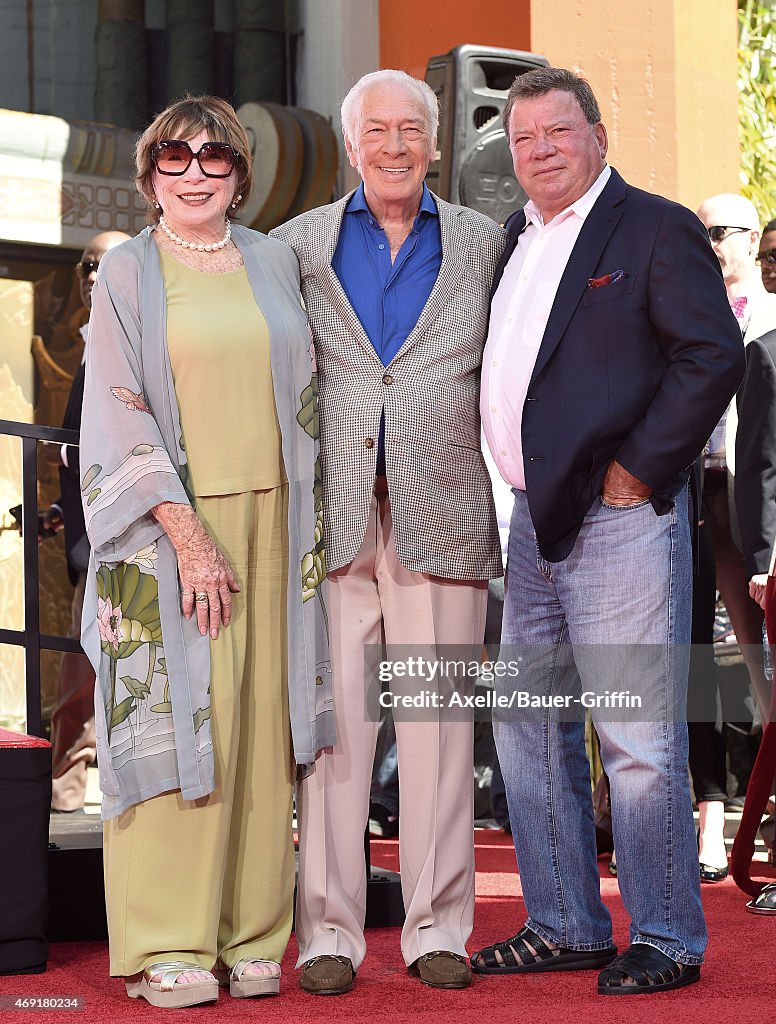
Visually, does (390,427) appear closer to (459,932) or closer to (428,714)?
(428,714)

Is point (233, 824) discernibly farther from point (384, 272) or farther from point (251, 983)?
point (384, 272)

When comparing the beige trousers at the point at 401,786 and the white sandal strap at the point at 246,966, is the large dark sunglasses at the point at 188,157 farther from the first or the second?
the white sandal strap at the point at 246,966

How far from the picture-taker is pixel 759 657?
13.6ft

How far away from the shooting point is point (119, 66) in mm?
7344

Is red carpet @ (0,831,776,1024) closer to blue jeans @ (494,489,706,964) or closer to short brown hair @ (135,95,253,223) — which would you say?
blue jeans @ (494,489,706,964)

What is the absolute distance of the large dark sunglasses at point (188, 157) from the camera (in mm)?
2768

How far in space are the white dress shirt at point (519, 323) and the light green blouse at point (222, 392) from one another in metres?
0.41

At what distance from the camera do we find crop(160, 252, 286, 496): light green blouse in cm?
272

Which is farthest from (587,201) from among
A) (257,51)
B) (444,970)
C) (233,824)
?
(257,51)

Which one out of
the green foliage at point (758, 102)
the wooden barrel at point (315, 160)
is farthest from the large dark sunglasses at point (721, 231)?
the green foliage at point (758, 102)

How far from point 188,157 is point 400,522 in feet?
2.52

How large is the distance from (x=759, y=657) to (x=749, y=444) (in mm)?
617

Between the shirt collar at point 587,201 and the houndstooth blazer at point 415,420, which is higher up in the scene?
the shirt collar at point 587,201

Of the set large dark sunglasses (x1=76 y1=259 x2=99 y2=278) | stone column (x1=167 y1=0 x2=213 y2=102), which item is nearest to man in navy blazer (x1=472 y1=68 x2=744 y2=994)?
large dark sunglasses (x1=76 y1=259 x2=99 y2=278)
